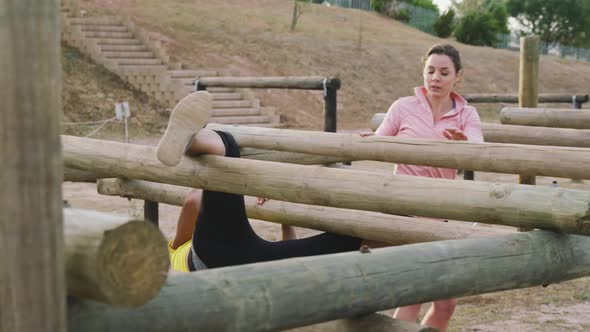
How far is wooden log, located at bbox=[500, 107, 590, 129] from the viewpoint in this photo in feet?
22.5

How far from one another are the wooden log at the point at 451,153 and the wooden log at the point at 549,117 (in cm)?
277

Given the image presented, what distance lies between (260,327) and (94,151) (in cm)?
248

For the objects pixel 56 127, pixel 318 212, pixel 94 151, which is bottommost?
pixel 318 212

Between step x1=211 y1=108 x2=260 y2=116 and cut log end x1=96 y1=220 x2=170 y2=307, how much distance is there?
1837cm

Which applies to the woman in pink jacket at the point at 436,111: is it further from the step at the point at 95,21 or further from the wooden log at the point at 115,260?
the step at the point at 95,21

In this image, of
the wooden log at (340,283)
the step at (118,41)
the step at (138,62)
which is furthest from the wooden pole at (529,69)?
the step at (118,41)

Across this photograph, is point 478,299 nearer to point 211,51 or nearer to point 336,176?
point 336,176

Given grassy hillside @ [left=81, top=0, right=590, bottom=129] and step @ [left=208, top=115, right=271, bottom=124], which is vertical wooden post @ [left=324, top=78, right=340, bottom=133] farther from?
grassy hillside @ [left=81, top=0, right=590, bottom=129]

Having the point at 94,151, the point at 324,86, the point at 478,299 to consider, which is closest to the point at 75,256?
the point at 94,151

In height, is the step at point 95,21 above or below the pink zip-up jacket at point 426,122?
above

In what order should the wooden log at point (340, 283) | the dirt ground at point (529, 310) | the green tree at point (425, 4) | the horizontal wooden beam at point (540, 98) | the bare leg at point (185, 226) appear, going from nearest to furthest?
1. the wooden log at point (340, 283)
2. the bare leg at point (185, 226)
3. the dirt ground at point (529, 310)
4. the horizontal wooden beam at point (540, 98)
5. the green tree at point (425, 4)

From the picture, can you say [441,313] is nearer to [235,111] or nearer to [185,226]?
[185,226]

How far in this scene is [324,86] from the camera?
27.9ft

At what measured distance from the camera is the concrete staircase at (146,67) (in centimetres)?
2139
